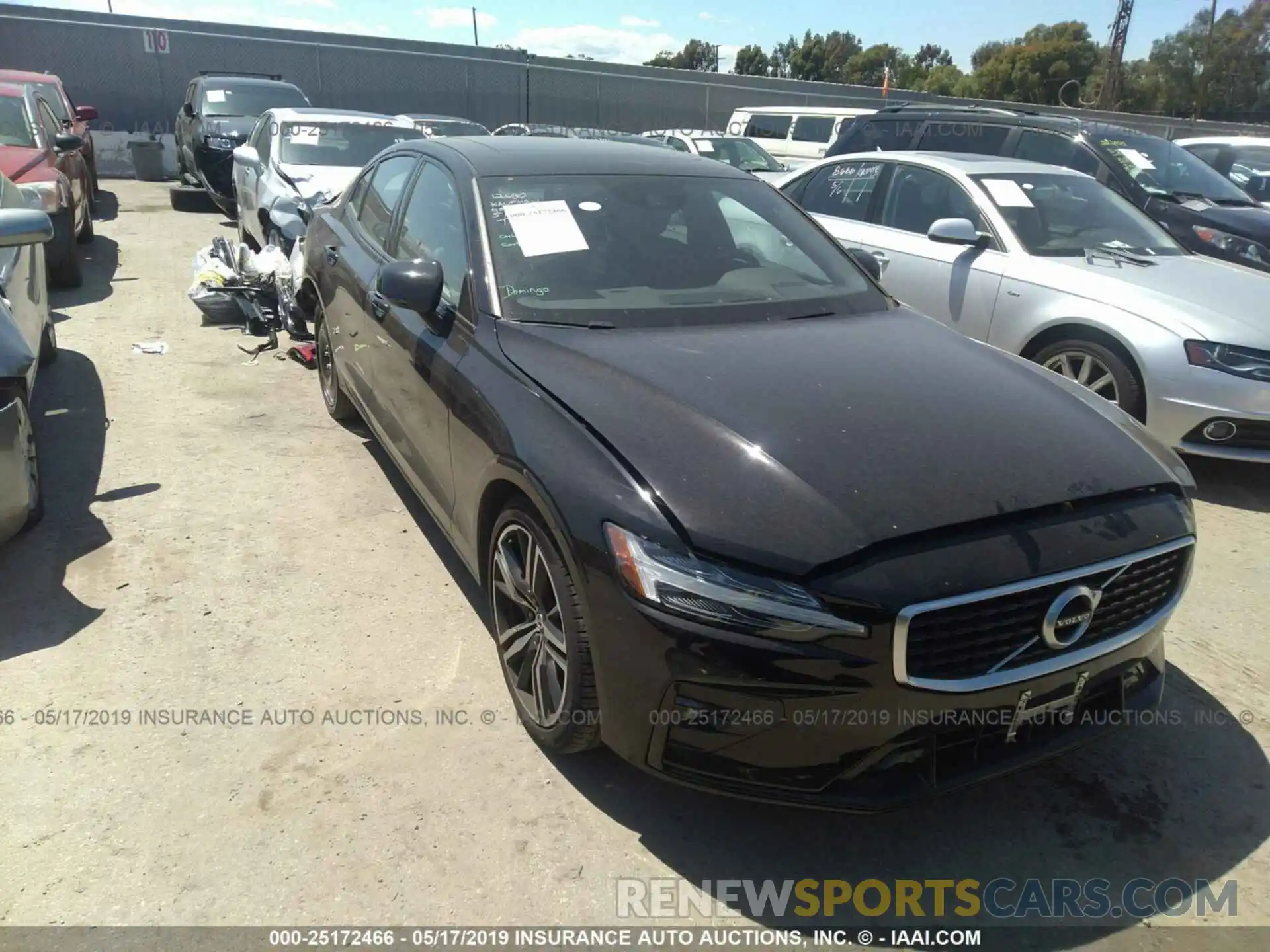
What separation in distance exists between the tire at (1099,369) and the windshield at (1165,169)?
4.01m

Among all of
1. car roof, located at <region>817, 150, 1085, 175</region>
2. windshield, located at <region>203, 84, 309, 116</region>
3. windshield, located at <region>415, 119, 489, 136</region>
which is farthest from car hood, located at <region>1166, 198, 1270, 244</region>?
windshield, located at <region>203, 84, 309, 116</region>

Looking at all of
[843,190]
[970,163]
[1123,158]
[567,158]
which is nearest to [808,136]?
[1123,158]

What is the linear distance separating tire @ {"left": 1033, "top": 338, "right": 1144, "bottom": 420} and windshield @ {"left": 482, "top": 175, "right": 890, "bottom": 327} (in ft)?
6.47

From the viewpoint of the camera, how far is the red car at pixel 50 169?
7781 millimetres

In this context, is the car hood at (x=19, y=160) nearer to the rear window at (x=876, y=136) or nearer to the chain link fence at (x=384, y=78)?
the rear window at (x=876, y=136)

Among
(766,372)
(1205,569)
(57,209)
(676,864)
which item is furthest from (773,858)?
(57,209)

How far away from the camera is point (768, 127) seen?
1775cm

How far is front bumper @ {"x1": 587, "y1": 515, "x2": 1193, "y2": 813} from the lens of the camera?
2.04 meters

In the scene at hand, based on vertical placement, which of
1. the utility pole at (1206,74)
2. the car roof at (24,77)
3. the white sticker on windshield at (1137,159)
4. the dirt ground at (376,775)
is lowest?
the dirt ground at (376,775)

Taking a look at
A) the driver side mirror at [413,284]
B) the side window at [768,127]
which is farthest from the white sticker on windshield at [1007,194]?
the side window at [768,127]

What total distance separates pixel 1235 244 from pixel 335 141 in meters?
8.19

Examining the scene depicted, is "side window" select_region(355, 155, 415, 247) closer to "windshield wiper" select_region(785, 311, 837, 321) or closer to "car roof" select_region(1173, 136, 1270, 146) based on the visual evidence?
"windshield wiper" select_region(785, 311, 837, 321)

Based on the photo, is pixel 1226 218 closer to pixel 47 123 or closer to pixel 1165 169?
pixel 1165 169

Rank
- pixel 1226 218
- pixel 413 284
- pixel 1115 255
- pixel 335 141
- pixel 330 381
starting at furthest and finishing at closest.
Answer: pixel 335 141 → pixel 1226 218 → pixel 1115 255 → pixel 330 381 → pixel 413 284
